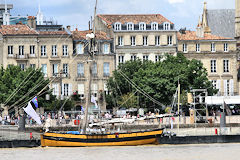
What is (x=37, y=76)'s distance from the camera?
10225 cm

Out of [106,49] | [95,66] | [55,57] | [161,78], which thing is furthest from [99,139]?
[106,49]

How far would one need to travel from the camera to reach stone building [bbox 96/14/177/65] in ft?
372

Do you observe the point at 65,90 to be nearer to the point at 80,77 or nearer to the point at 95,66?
the point at 80,77

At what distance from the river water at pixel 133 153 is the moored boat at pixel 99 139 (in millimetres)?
465

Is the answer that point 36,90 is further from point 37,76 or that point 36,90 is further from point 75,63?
point 75,63

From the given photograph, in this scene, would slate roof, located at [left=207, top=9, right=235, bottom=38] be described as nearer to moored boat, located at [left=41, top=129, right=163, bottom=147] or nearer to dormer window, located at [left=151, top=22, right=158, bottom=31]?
dormer window, located at [left=151, top=22, right=158, bottom=31]

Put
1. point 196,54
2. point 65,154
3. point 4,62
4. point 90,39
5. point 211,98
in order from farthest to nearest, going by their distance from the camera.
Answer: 1. point 196,54
2. point 4,62
3. point 211,98
4. point 90,39
5. point 65,154

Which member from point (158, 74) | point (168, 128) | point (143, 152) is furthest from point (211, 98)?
point (143, 152)

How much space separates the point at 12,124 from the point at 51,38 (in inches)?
1026

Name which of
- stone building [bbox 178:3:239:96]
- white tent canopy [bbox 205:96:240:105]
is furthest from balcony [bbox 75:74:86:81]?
white tent canopy [bbox 205:96:240:105]

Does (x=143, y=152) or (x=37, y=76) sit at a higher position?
(x=37, y=76)

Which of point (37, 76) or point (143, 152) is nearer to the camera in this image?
point (143, 152)

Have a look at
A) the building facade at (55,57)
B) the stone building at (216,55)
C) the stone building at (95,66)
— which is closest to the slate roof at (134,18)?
the stone building at (95,66)

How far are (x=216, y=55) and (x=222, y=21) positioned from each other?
1876 cm
